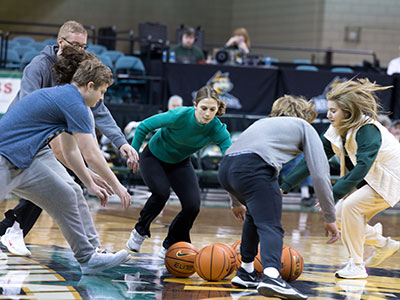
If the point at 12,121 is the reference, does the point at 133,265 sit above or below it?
below

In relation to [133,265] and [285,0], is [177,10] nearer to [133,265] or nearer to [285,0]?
[285,0]

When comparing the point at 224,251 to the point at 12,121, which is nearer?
the point at 12,121

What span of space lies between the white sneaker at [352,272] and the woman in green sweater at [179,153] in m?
1.32

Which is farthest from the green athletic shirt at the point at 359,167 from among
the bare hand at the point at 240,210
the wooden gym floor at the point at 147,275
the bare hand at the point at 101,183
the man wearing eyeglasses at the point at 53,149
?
the bare hand at the point at 101,183

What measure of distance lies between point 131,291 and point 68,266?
90cm

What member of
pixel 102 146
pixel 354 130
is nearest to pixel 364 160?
pixel 354 130

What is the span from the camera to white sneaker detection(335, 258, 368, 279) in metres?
5.55

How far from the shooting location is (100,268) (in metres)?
5.03

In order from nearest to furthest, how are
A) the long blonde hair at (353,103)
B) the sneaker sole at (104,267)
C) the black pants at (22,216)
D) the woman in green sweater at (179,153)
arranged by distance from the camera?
the sneaker sole at (104,267) < the long blonde hair at (353,103) < the black pants at (22,216) < the woman in green sweater at (179,153)

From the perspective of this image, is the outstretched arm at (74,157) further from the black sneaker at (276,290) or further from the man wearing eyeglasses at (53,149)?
the black sneaker at (276,290)

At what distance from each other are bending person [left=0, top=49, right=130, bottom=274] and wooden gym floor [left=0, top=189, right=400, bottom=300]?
0.44 m

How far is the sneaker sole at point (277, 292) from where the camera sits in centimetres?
433

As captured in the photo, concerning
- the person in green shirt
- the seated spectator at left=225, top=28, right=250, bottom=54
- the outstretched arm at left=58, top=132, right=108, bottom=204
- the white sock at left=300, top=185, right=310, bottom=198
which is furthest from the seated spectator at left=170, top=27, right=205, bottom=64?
the outstretched arm at left=58, top=132, right=108, bottom=204

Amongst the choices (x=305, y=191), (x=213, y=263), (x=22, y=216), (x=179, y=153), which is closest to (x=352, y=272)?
(x=213, y=263)
